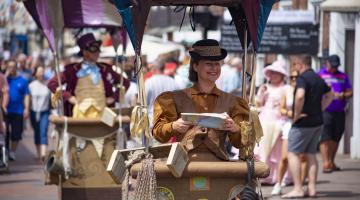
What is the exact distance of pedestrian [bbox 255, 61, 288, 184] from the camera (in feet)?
49.1

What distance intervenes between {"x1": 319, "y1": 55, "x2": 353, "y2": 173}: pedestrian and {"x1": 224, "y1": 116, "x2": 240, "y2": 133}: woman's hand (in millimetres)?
9690

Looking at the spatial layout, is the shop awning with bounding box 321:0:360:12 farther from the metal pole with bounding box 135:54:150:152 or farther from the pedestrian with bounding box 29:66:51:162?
the metal pole with bounding box 135:54:150:152

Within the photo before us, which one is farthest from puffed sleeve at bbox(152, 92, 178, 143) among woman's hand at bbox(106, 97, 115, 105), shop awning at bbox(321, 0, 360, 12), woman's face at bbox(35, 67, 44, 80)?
woman's face at bbox(35, 67, 44, 80)

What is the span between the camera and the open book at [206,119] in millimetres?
7500

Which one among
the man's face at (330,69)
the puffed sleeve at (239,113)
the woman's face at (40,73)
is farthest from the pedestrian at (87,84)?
the woman's face at (40,73)

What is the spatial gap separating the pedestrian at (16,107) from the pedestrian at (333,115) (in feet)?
19.4

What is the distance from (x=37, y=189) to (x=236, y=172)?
26.2 feet

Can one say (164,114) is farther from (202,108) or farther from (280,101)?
(280,101)

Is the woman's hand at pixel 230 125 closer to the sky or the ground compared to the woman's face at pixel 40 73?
closer to the sky

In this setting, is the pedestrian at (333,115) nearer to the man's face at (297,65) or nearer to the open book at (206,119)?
the man's face at (297,65)

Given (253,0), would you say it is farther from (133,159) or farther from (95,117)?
(95,117)

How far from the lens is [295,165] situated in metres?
14.1

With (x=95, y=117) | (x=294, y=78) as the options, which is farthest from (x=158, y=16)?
(x=95, y=117)

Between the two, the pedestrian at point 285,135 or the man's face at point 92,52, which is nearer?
the man's face at point 92,52
